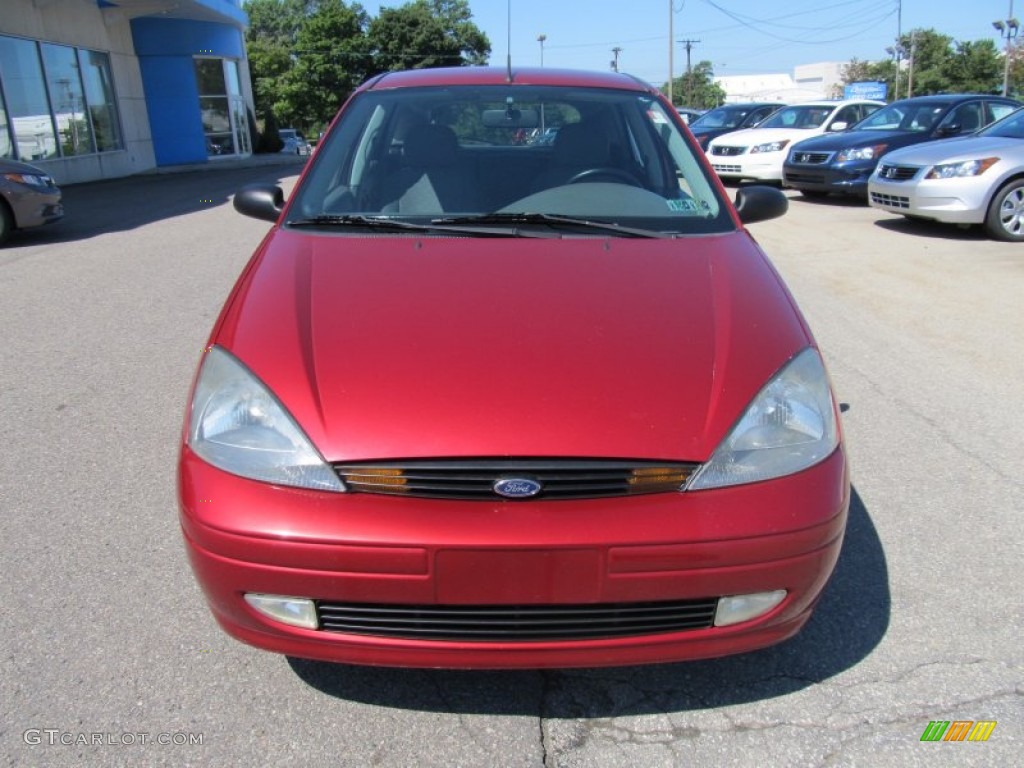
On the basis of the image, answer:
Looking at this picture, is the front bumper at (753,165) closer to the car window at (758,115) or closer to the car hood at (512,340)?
the car window at (758,115)

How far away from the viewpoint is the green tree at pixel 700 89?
87250mm

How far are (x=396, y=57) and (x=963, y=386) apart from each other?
6452 centimetres

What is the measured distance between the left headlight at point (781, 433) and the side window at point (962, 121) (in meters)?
12.0

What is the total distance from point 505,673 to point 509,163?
1952mm

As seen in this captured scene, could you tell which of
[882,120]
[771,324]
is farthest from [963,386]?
[882,120]

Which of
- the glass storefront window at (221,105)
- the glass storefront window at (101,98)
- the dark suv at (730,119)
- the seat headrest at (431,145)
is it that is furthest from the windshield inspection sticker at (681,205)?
the glass storefront window at (221,105)

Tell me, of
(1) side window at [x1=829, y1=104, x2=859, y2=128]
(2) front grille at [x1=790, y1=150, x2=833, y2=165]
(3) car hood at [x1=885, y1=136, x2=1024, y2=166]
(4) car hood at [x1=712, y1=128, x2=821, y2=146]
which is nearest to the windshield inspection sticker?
(3) car hood at [x1=885, y1=136, x2=1024, y2=166]

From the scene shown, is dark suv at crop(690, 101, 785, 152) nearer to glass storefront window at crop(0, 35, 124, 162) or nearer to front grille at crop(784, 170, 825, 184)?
front grille at crop(784, 170, 825, 184)

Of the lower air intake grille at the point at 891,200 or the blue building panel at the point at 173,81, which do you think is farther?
the blue building panel at the point at 173,81

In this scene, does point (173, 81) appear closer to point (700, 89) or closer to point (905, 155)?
point (905, 155)

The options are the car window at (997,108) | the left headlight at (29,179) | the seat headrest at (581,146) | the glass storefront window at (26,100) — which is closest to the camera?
the seat headrest at (581,146)

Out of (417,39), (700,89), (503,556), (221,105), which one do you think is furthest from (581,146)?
(700,89)

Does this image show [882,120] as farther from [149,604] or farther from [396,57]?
[396,57]

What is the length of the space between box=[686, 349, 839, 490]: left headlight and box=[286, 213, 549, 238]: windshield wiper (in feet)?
3.39
